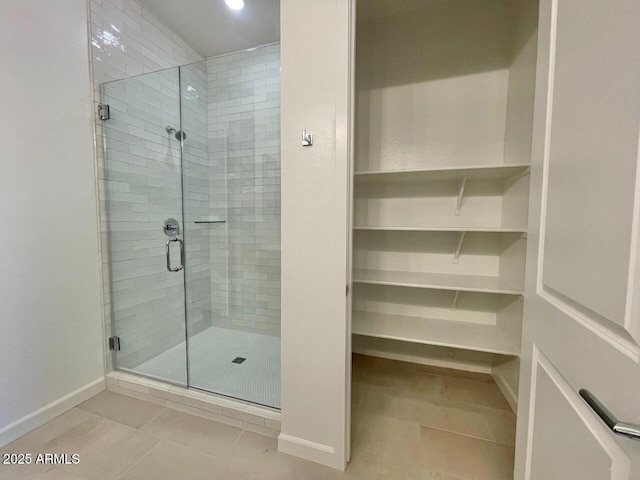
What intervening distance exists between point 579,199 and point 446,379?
6.02ft

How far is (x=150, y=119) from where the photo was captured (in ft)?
6.74

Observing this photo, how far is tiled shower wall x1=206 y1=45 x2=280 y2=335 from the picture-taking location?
2.27 m

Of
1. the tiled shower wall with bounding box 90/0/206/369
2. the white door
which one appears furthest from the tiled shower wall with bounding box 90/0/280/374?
the white door

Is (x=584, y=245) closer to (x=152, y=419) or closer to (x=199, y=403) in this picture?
(x=199, y=403)

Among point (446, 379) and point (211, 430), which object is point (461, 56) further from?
point (211, 430)

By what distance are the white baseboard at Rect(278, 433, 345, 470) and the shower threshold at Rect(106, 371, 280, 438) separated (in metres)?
0.11

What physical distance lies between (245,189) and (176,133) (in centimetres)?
72

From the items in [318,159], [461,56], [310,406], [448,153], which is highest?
[461,56]

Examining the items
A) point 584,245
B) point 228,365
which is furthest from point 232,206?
point 584,245

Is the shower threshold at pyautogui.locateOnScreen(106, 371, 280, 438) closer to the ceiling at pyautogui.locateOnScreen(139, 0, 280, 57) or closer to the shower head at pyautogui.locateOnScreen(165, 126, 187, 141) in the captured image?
the shower head at pyautogui.locateOnScreen(165, 126, 187, 141)

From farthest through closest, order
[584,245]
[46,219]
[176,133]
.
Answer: [176,133] → [46,219] → [584,245]

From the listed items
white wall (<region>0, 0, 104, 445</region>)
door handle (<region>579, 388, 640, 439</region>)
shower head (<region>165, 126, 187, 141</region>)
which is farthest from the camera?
shower head (<region>165, 126, 187, 141</region>)

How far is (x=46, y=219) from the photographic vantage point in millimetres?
1484

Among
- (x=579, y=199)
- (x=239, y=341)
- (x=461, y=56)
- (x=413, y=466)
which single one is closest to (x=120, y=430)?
(x=239, y=341)
